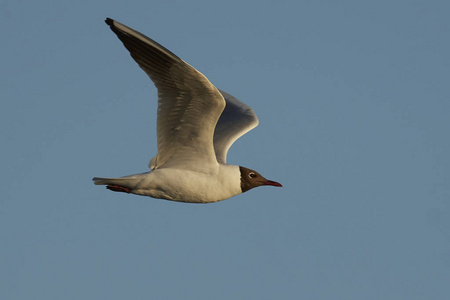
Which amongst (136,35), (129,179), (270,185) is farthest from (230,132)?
(136,35)

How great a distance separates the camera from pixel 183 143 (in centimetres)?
1287

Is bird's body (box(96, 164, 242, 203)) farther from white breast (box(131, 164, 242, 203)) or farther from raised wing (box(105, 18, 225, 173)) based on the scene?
raised wing (box(105, 18, 225, 173))

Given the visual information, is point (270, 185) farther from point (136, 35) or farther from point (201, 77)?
point (136, 35)

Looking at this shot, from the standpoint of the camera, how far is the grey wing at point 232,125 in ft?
47.3

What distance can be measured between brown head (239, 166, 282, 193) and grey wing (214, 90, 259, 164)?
0.70 m

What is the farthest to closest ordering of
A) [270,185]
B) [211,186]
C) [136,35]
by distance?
[270,185]
[211,186]
[136,35]

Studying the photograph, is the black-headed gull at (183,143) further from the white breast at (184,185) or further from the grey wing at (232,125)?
the grey wing at (232,125)

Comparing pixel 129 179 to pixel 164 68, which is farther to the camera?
pixel 129 179

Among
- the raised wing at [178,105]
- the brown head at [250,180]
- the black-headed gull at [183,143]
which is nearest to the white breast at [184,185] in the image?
the black-headed gull at [183,143]

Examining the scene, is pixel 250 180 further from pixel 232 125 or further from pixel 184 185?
pixel 232 125

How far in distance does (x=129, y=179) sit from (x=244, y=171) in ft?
6.72

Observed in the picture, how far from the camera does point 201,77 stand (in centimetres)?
1149

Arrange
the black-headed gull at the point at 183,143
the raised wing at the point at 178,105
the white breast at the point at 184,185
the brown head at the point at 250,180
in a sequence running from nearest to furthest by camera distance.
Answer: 1. the raised wing at the point at 178,105
2. the black-headed gull at the point at 183,143
3. the white breast at the point at 184,185
4. the brown head at the point at 250,180

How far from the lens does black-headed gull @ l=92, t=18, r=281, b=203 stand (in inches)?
455
